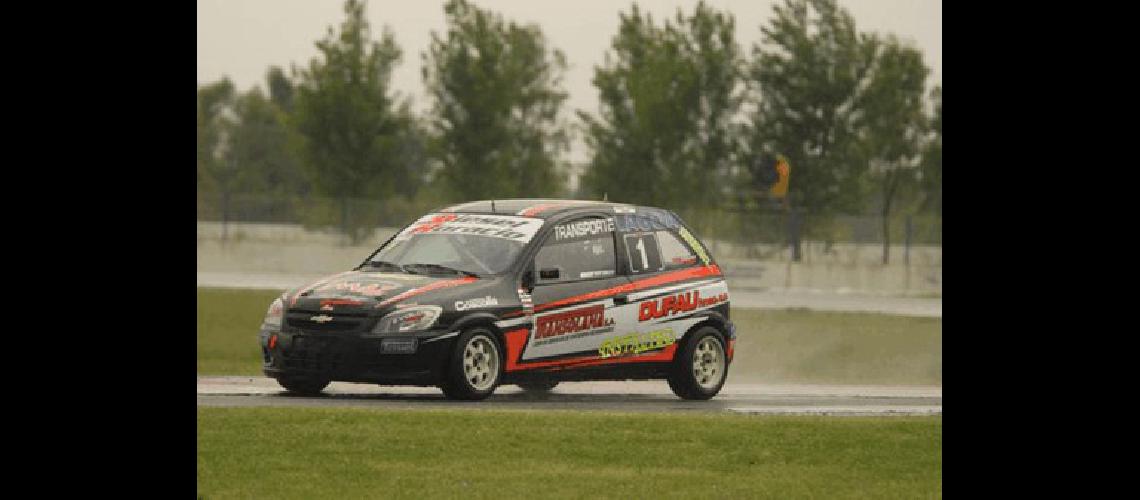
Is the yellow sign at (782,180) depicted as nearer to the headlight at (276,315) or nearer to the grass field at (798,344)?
the grass field at (798,344)

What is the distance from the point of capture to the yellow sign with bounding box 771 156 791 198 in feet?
188

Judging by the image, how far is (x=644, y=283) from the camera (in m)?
15.5

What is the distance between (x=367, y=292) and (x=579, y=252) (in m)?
2.04

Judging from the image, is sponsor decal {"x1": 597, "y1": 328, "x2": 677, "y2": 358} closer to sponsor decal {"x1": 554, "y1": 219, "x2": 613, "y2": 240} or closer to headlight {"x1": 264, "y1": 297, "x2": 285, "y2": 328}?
sponsor decal {"x1": 554, "y1": 219, "x2": 613, "y2": 240}

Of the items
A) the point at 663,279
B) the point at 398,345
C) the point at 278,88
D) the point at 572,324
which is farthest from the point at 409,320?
the point at 278,88

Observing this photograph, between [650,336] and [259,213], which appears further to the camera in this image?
[259,213]

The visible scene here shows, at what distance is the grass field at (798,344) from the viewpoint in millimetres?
23484

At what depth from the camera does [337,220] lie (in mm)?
54438

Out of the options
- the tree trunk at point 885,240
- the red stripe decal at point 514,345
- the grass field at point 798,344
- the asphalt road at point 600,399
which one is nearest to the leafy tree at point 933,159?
the tree trunk at point 885,240

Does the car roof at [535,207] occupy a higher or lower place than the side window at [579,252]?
higher

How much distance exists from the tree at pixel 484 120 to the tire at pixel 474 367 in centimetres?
4153
